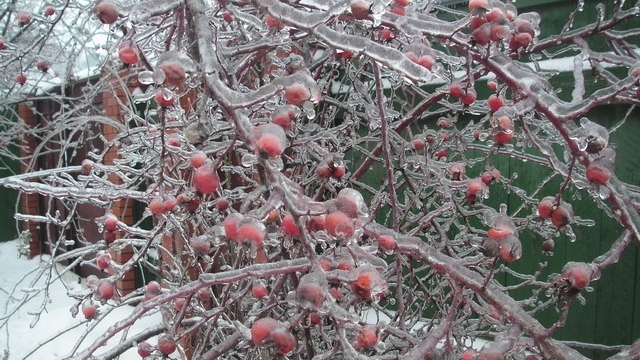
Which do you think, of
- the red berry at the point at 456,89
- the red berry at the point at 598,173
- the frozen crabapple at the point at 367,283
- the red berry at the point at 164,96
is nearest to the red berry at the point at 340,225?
the frozen crabapple at the point at 367,283

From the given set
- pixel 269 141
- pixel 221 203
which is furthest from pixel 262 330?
pixel 221 203

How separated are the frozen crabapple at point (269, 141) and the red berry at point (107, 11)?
30 centimetres

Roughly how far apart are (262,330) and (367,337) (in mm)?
141

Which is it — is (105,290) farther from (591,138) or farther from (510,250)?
(591,138)

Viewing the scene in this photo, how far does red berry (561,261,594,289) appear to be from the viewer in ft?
2.40

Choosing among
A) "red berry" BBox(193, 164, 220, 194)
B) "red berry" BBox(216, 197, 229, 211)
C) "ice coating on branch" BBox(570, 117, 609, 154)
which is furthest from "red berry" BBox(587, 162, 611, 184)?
"red berry" BBox(216, 197, 229, 211)

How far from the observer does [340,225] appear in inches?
23.3

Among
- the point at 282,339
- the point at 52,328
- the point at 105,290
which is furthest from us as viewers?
the point at 52,328

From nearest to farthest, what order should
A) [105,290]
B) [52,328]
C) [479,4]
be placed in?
[479,4]
[105,290]
[52,328]

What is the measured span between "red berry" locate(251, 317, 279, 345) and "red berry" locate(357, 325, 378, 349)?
12 cm

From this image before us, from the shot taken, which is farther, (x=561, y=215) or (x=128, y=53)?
(x=561, y=215)

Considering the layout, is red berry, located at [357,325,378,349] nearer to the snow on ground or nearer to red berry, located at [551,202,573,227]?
red berry, located at [551,202,573,227]

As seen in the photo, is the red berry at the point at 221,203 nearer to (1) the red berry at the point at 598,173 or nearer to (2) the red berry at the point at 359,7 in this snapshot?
(2) the red berry at the point at 359,7

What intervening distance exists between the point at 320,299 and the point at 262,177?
213 mm
